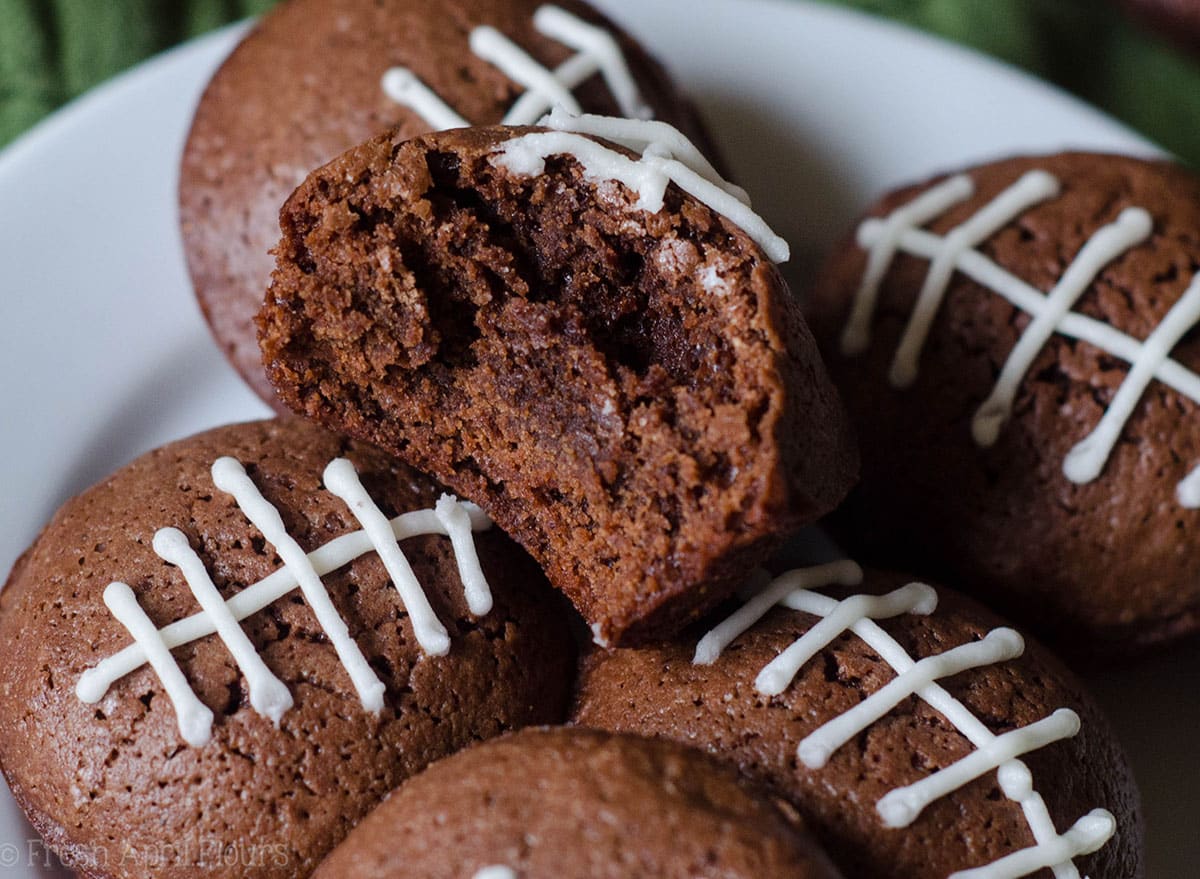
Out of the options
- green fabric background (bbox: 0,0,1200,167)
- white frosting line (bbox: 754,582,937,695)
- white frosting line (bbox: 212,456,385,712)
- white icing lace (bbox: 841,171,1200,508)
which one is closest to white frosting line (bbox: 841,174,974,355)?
white icing lace (bbox: 841,171,1200,508)

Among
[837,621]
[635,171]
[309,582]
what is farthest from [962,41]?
[309,582]

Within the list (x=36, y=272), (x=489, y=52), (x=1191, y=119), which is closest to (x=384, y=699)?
(x=489, y=52)

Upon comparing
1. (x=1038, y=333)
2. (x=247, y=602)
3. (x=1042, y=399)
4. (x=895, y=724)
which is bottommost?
(x=895, y=724)

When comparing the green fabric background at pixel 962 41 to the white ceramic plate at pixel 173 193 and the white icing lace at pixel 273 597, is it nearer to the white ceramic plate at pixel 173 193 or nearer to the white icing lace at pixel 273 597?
the white ceramic plate at pixel 173 193

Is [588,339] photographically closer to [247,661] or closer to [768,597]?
[768,597]

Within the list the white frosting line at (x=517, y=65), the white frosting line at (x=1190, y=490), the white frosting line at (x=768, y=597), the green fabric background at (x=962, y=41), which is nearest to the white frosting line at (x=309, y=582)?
the white frosting line at (x=768, y=597)

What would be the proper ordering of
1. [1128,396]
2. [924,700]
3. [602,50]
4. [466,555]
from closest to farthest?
[924,700] → [466,555] → [1128,396] → [602,50]
